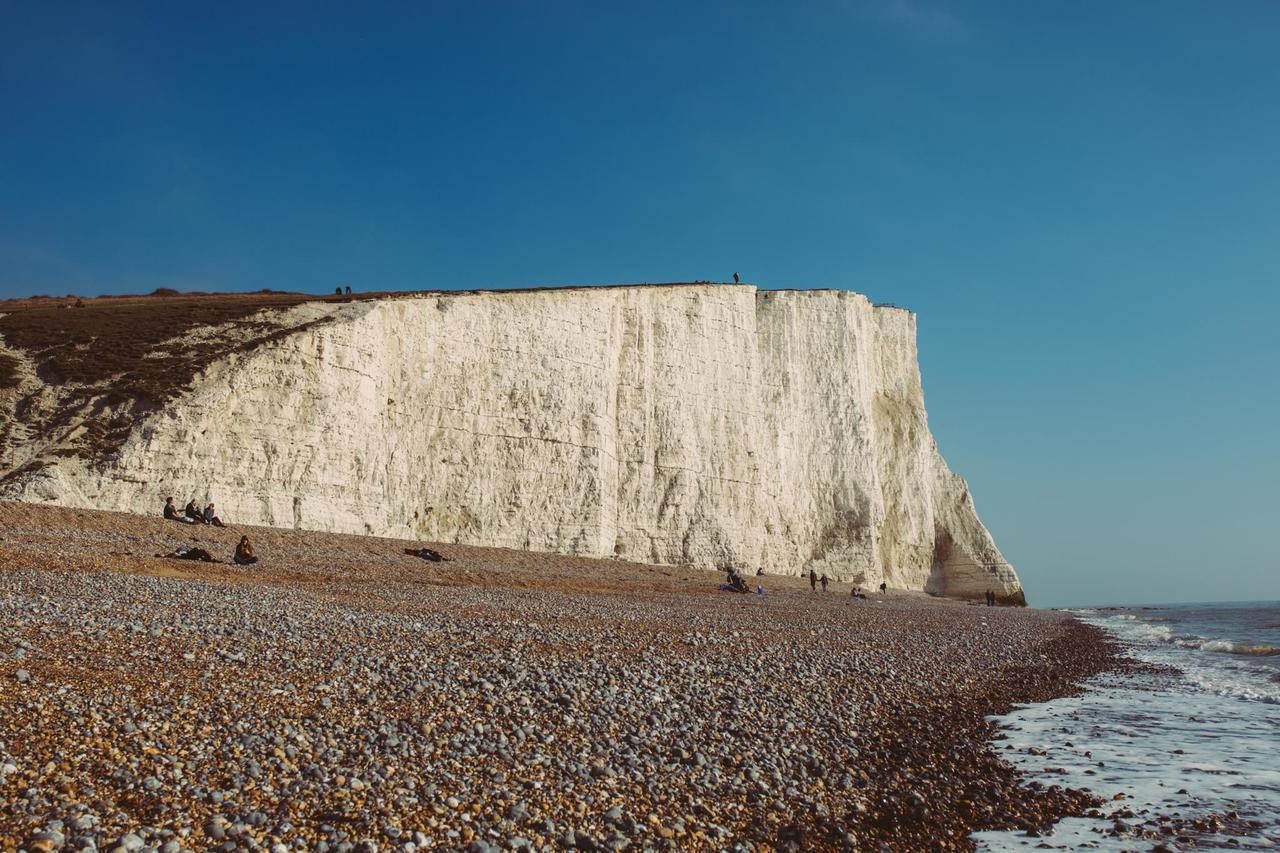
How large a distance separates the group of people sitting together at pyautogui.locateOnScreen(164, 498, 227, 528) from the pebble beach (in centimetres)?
651

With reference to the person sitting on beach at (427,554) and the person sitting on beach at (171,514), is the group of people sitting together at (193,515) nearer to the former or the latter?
the person sitting on beach at (171,514)

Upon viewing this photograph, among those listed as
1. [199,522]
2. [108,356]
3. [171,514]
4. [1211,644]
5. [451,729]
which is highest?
[108,356]

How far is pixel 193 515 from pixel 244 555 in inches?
207

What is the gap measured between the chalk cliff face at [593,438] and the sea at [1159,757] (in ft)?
69.4

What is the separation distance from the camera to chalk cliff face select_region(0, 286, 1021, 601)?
982 inches

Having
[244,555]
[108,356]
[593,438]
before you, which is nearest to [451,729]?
[244,555]

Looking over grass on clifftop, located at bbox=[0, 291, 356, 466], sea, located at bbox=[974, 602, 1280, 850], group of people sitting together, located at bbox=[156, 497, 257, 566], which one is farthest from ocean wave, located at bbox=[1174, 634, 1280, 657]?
grass on clifftop, located at bbox=[0, 291, 356, 466]

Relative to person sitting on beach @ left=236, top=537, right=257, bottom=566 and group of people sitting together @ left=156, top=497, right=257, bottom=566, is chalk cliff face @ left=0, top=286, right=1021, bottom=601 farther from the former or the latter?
person sitting on beach @ left=236, top=537, right=257, bottom=566

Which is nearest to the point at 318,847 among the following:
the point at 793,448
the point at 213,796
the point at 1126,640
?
the point at 213,796

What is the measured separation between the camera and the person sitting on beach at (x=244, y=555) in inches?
656

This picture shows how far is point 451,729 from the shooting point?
678cm

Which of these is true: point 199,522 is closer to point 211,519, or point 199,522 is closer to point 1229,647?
point 211,519

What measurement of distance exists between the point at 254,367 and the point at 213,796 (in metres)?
22.9

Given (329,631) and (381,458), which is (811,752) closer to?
(329,631)
